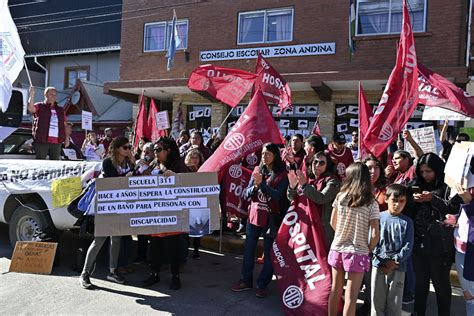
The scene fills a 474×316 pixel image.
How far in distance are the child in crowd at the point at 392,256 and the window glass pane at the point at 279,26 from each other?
10432 mm

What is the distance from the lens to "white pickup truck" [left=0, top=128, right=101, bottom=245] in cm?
568

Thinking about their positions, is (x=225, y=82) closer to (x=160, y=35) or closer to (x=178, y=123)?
(x=178, y=123)

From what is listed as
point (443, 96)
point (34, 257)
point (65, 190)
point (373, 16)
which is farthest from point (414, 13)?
point (34, 257)

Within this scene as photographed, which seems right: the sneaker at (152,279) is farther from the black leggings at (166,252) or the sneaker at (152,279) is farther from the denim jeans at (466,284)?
the denim jeans at (466,284)

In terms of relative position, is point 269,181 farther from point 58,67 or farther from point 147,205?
point 58,67

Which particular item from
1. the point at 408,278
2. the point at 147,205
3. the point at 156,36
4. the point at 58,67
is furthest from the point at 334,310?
the point at 58,67

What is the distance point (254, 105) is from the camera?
5961 mm

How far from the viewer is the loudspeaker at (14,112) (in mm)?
6777

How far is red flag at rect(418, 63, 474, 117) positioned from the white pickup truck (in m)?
4.85

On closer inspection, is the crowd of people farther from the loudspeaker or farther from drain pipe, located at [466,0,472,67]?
drain pipe, located at [466,0,472,67]

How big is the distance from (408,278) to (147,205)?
9.35ft

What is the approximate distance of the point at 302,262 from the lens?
459 centimetres

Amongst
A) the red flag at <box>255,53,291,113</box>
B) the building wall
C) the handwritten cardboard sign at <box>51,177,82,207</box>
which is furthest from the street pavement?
the building wall

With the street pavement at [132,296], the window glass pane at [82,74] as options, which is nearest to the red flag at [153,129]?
the street pavement at [132,296]
